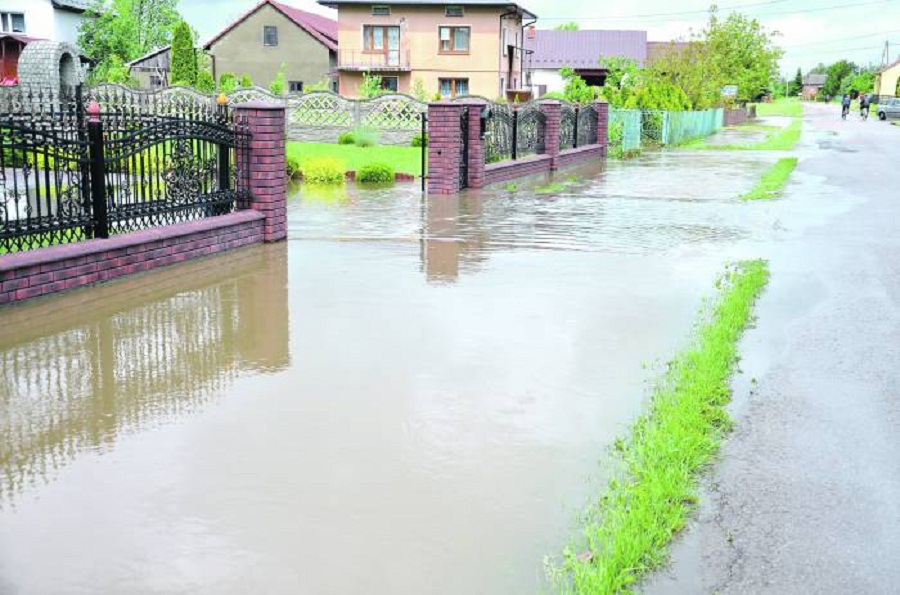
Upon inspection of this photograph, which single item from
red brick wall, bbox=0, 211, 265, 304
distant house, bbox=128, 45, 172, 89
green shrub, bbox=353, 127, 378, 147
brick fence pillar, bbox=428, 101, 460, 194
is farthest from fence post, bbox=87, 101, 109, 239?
distant house, bbox=128, 45, 172, 89

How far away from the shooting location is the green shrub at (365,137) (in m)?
31.4

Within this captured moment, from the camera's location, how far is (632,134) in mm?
32938

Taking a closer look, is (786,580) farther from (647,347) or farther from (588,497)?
(647,347)

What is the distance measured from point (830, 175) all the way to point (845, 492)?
2011 cm

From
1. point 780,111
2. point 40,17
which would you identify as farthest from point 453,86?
point 780,111

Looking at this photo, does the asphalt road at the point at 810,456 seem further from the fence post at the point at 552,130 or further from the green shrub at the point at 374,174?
the fence post at the point at 552,130

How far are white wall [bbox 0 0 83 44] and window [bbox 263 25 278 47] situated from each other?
12.7 metres

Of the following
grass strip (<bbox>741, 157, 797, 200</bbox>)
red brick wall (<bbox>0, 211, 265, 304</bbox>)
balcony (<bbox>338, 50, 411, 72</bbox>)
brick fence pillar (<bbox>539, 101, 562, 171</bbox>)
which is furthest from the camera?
balcony (<bbox>338, 50, 411, 72</bbox>)

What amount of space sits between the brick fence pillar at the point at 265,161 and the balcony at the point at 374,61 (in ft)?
141

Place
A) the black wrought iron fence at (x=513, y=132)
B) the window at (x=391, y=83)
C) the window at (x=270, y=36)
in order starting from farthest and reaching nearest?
1. the window at (x=270, y=36)
2. the window at (x=391, y=83)
3. the black wrought iron fence at (x=513, y=132)

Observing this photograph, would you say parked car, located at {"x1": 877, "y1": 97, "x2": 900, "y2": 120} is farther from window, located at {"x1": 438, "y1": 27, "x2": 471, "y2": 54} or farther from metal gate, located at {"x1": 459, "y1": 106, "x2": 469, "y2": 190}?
metal gate, located at {"x1": 459, "y1": 106, "x2": 469, "y2": 190}

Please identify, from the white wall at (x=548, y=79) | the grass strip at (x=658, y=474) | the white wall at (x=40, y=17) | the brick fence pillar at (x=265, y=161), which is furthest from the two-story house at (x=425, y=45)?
the grass strip at (x=658, y=474)

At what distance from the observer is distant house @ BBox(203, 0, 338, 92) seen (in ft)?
191

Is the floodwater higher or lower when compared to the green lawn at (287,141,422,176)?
lower
